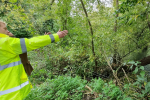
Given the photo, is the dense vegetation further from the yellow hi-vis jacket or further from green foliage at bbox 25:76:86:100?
the yellow hi-vis jacket

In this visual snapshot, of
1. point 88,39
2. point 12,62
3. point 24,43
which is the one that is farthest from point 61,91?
point 88,39

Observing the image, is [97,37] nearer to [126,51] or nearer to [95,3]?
[95,3]

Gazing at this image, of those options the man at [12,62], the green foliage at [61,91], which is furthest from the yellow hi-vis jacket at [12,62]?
the green foliage at [61,91]

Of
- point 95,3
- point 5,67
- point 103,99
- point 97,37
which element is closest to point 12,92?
point 5,67

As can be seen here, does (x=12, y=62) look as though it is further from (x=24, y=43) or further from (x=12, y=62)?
(x=24, y=43)

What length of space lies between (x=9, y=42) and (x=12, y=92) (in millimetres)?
656

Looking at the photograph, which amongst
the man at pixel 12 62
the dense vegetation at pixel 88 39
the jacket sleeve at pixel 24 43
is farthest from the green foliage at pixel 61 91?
the jacket sleeve at pixel 24 43

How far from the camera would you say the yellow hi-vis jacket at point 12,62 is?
3.41ft

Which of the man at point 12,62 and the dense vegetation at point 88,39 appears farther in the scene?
the dense vegetation at point 88,39

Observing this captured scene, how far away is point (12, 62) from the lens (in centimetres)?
113

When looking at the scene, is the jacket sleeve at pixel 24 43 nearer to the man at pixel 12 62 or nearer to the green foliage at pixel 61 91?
the man at pixel 12 62

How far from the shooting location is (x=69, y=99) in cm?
180

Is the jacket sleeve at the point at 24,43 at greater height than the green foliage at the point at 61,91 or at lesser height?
greater

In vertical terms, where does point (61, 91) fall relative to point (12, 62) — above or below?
below
